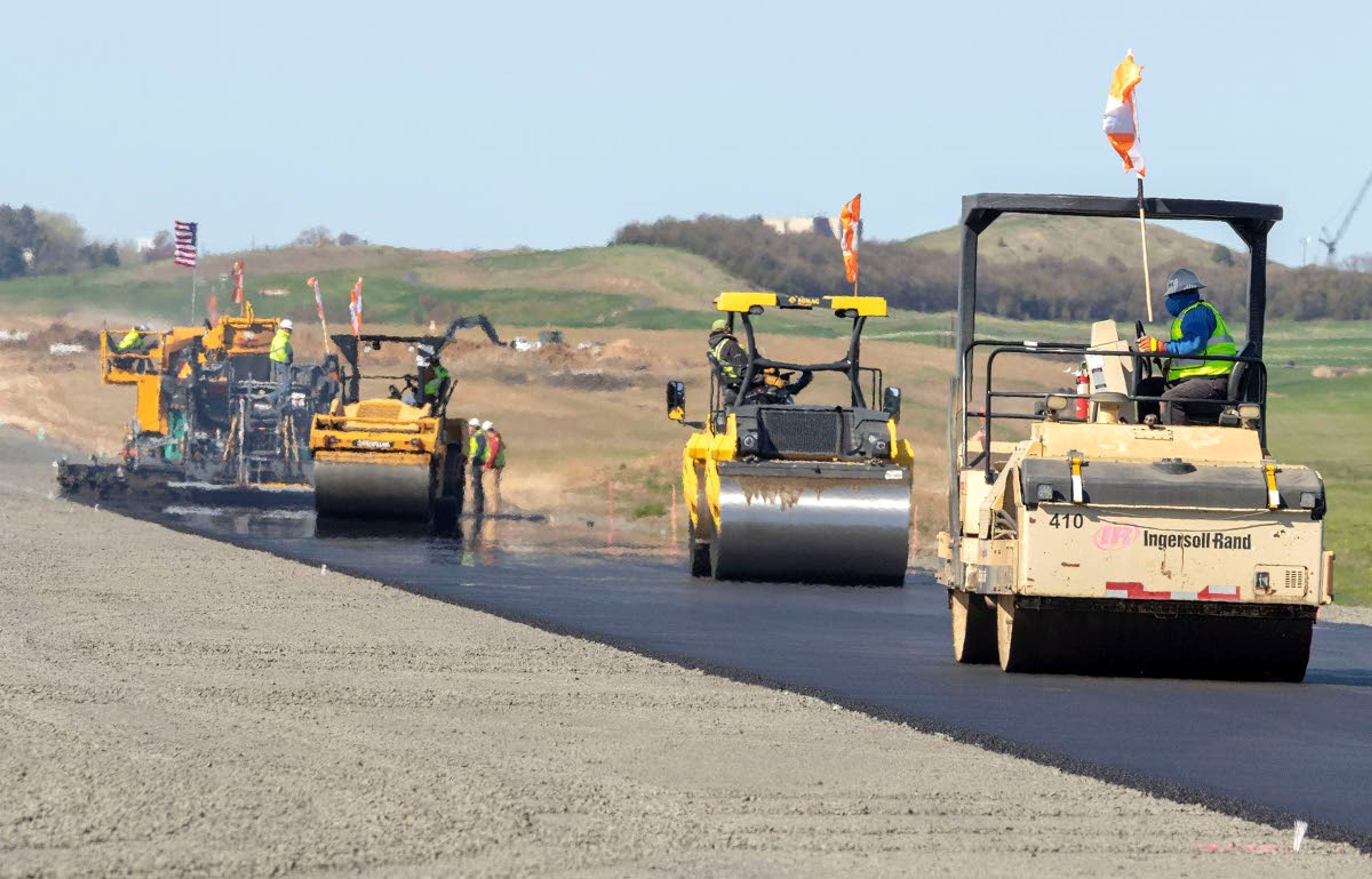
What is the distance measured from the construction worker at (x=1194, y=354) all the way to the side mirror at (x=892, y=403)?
895 centimetres

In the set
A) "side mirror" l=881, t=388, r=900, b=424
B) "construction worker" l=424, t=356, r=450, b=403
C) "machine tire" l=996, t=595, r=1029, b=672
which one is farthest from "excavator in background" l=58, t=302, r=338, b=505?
"machine tire" l=996, t=595, r=1029, b=672

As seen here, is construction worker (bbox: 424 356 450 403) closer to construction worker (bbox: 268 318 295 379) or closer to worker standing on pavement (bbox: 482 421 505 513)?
worker standing on pavement (bbox: 482 421 505 513)

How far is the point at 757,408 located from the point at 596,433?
112 ft

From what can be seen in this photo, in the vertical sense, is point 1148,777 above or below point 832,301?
below

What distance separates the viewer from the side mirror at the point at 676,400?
861 inches

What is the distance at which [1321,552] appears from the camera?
496 inches

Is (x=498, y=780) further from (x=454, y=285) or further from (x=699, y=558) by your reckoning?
(x=454, y=285)

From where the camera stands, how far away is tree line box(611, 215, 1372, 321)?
267 ft

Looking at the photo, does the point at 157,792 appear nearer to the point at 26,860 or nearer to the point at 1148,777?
the point at 26,860

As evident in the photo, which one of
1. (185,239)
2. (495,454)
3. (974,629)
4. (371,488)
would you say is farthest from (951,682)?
(185,239)

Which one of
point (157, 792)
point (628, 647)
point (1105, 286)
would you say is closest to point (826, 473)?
point (628, 647)

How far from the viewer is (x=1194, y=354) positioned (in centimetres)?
1322

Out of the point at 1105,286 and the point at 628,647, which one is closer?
the point at 628,647

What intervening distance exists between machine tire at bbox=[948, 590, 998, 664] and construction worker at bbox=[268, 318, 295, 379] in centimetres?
2429
